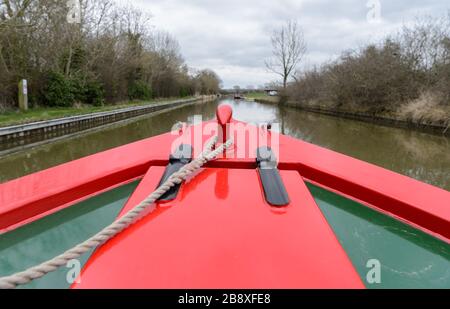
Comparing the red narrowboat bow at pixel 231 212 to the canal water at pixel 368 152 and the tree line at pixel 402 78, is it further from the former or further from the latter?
the tree line at pixel 402 78

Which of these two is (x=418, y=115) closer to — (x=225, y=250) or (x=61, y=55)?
Answer: (x=225, y=250)

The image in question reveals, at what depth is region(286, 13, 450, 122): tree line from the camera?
41.0ft

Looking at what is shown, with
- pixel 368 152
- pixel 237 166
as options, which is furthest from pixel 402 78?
pixel 237 166

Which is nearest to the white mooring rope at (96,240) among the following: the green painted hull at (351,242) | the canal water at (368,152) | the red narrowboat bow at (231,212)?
the red narrowboat bow at (231,212)

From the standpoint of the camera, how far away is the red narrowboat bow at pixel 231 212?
36.1 inches

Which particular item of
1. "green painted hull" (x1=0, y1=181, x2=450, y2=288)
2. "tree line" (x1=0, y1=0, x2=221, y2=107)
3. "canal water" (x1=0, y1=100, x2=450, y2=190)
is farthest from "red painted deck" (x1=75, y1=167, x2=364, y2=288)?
"tree line" (x1=0, y1=0, x2=221, y2=107)

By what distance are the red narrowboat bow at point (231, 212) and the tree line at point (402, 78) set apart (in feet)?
39.0

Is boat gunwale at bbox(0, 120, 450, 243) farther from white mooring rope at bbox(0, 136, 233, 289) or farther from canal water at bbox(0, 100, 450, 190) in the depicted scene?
canal water at bbox(0, 100, 450, 190)

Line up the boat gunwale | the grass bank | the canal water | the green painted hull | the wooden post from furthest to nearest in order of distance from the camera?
the wooden post < the grass bank < the canal water < the boat gunwale < the green painted hull

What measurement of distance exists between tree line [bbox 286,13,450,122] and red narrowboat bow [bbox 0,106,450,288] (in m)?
11.9

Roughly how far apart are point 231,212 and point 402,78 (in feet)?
58.3

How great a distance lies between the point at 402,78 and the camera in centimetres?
1549
